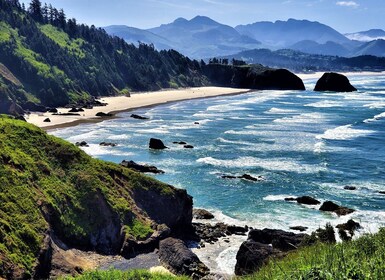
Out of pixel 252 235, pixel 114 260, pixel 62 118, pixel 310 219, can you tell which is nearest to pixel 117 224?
pixel 114 260

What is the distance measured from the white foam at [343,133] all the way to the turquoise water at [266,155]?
18cm

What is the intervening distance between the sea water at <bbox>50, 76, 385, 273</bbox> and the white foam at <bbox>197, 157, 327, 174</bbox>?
5.5 inches

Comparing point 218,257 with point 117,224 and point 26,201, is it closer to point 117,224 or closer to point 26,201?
point 117,224

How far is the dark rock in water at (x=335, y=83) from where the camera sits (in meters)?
182

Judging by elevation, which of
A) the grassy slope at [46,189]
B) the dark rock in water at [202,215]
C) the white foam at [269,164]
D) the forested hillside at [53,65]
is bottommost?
the dark rock in water at [202,215]

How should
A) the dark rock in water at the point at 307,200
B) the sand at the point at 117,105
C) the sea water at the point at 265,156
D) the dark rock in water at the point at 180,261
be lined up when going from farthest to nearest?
the sand at the point at 117,105
the dark rock in water at the point at 307,200
the sea water at the point at 265,156
the dark rock in water at the point at 180,261

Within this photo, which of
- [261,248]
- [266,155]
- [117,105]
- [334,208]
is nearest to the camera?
[261,248]

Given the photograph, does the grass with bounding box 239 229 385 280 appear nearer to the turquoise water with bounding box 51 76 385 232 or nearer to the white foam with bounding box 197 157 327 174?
the turquoise water with bounding box 51 76 385 232

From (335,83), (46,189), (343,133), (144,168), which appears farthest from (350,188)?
(335,83)

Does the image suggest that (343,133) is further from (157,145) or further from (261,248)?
(261,248)

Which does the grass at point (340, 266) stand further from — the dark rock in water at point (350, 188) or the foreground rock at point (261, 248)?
the dark rock in water at point (350, 188)

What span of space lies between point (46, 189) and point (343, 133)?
66.2 m

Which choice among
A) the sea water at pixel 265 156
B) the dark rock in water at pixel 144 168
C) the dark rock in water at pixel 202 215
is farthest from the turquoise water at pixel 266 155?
the dark rock in water at pixel 144 168

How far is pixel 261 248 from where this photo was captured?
29.5 m
